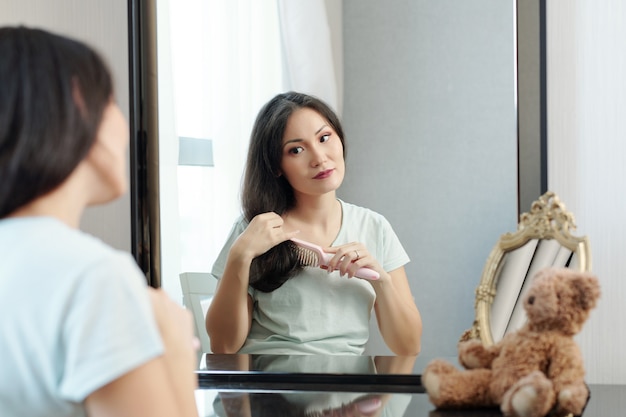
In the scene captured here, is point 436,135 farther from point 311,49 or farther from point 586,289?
point 586,289

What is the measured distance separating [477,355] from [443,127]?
0.27m

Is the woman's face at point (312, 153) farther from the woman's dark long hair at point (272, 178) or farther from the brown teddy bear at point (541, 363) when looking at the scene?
the brown teddy bear at point (541, 363)

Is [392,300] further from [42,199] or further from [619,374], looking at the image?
[42,199]

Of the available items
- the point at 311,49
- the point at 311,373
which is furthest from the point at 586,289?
the point at 311,49

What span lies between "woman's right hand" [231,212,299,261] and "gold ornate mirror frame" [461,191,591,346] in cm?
22

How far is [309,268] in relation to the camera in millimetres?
848

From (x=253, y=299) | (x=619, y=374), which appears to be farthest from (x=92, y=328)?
(x=619, y=374)

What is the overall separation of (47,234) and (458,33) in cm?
57

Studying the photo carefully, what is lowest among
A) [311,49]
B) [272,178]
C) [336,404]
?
[336,404]

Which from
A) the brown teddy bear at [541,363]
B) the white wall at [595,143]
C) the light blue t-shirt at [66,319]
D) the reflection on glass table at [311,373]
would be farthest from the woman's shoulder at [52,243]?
the white wall at [595,143]

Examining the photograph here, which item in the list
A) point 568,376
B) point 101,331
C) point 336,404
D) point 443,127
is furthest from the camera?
point 443,127

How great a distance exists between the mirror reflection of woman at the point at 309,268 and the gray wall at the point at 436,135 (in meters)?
0.02

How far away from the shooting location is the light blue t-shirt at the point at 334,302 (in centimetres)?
84

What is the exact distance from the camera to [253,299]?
869 millimetres
